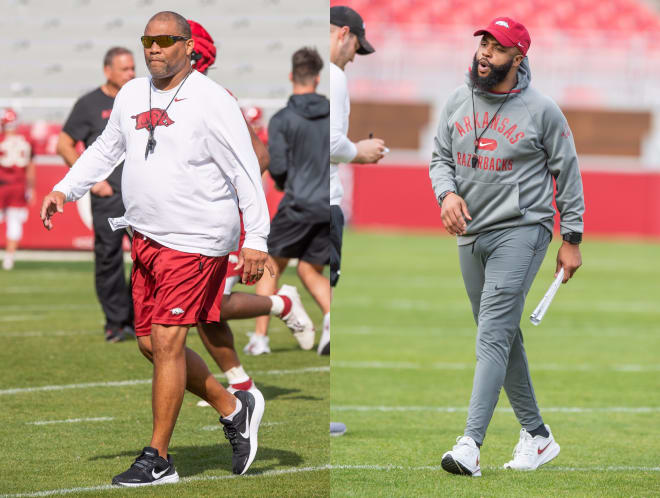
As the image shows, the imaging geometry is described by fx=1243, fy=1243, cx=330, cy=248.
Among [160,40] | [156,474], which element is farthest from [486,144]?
[156,474]

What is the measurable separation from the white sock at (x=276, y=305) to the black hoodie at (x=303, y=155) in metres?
1.92

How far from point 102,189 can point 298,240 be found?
154 cm

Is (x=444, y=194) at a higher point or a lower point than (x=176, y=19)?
lower

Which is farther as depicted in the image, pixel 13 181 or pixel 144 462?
pixel 13 181

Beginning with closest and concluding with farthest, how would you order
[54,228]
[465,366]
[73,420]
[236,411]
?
[236,411], [73,420], [465,366], [54,228]

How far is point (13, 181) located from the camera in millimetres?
15633

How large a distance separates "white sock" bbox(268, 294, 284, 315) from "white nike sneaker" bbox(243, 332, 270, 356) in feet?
6.73

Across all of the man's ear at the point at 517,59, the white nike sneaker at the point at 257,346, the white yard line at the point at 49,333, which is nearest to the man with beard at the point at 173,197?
the man's ear at the point at 517,59

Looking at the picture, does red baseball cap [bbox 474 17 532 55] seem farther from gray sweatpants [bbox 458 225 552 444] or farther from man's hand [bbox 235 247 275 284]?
man's hand [bbox 235 247 275 284]

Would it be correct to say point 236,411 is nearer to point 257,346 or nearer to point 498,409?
point 498,409

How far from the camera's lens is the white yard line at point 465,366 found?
30.9 feet

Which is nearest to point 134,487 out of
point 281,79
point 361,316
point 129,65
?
point 129,65

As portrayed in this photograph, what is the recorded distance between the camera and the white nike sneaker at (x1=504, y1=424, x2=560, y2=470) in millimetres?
5488

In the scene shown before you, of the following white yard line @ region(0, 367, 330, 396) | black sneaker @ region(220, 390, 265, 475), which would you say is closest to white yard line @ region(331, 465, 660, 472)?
black sneaker @ region(220, 390, 265, 475)
